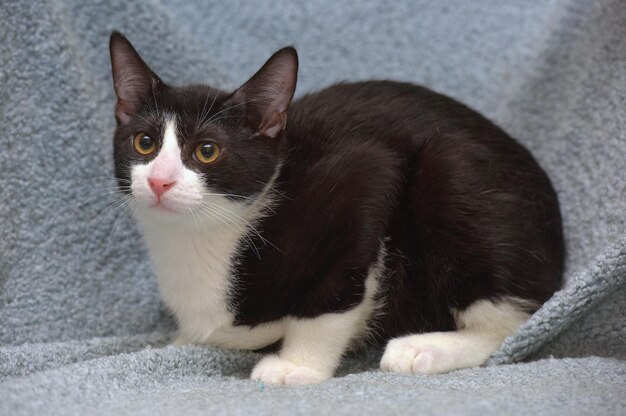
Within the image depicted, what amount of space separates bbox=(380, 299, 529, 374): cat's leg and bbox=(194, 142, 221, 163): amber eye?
442 millimetres

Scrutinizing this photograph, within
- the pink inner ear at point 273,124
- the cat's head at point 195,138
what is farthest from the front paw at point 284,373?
the pink inner ear at point 273,124

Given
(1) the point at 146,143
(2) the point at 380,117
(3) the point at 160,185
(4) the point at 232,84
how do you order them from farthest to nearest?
(4) the point at 232,84
(2) the point at 380,117
(1) the point at 146,143
(3) the point at 160,185

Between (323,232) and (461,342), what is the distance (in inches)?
12.0

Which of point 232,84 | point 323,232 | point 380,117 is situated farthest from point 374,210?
point 232,84

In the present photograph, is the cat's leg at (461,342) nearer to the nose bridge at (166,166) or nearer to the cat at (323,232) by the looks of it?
the cat at (323,232)

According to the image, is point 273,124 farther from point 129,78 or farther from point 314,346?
point 314,346

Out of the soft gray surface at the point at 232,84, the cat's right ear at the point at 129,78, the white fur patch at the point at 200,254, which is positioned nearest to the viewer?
the soft gray surface at the point at 232,84

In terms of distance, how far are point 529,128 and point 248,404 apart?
1.10 meters

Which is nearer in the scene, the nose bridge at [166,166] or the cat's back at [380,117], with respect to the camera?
the nose bridge at [166,166]

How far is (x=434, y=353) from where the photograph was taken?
1.39 metres

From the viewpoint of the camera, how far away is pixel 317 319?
55.6 inches

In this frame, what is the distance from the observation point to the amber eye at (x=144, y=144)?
1378 millimetres

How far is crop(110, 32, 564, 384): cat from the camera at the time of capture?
4.56ft

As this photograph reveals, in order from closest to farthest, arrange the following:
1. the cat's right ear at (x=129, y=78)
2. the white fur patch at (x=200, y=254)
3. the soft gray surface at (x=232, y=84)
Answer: the soft gray surface at (x=232, y=84), the white fur patch at (x=200, y=254), the cat's right ear at (x=129, y=78)
